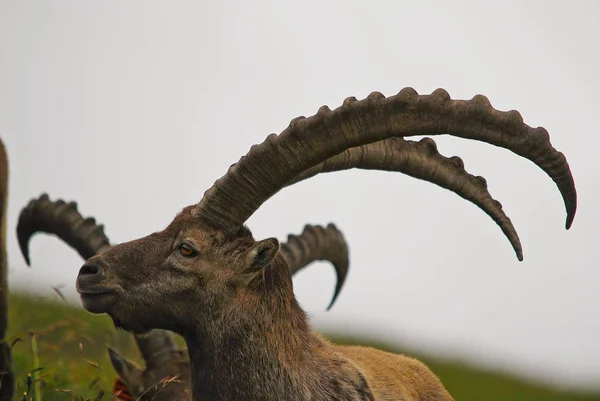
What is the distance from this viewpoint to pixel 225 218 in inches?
289

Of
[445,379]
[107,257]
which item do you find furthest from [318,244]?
[445,379]

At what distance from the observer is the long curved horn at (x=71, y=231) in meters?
10.2

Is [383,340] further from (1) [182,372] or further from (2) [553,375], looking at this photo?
(1) [182,372]

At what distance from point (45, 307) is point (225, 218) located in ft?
33.9

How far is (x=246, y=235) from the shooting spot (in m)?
7.49

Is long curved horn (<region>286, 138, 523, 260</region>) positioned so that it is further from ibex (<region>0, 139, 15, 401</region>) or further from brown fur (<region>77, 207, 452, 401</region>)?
ibex (<region>0, 139, 15, 401</region>)

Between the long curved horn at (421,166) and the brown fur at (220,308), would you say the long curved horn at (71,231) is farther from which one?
the long curved horn at (421,166)

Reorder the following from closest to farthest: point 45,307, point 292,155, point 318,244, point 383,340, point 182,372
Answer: point 292,155 → point 182,372 → point 318,244 → point 45,307 → point 383,340

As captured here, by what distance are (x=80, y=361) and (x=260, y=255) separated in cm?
758

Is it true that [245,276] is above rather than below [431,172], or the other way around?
below

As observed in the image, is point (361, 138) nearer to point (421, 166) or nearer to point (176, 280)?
point (421, 166)

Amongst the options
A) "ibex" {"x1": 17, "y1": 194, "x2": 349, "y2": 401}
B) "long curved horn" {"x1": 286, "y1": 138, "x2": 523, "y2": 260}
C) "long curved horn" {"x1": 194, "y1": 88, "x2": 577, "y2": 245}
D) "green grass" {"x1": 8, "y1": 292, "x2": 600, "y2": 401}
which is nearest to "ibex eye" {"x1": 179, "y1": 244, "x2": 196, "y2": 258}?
"long curved horn" {"x1": 194, "y1": 88, "x2": 577, "y2": 245}

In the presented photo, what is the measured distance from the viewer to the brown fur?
23.0 feet

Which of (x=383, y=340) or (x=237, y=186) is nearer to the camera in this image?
(x=237, y=186)
